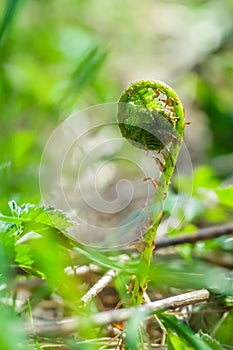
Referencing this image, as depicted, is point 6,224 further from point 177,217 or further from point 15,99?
point 15,99

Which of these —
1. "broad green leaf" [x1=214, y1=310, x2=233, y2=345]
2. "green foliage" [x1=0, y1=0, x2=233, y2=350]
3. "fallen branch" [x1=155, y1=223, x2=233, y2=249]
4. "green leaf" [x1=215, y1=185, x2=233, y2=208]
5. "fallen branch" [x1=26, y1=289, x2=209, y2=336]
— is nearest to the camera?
"fallen branch" [x1=26, y1=289, x2=209, y2=336]

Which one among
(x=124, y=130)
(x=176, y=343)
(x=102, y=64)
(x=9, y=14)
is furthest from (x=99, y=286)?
(x=102, y=64)

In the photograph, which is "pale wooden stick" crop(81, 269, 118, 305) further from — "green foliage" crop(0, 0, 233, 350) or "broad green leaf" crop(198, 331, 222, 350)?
"broad green leaf" crop(198, 331, 222, 350)

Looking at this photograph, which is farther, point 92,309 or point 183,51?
point 183,51

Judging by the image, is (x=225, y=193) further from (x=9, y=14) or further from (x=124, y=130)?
(x=9, y=14)

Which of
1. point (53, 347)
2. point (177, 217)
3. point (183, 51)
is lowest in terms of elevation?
point (53, 347)

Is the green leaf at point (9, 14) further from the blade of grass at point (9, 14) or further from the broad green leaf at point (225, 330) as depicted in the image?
the broad green leaf at point (225, 330)

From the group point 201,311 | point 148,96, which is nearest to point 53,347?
point 201,311

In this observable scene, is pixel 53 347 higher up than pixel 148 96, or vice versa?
pixel 148 96

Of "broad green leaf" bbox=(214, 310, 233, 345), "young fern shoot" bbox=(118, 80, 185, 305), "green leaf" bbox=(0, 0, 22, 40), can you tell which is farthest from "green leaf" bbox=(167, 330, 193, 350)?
"green leaf" bbox=(0, 0, 22, 40)
